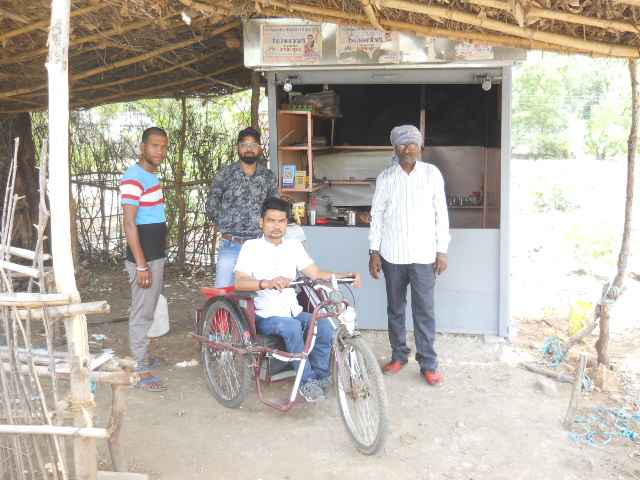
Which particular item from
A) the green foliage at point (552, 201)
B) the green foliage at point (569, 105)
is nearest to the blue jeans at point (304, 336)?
the green foliage at point (552, 201)

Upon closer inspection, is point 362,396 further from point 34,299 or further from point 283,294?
point 34,299

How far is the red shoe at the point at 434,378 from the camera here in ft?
14.6

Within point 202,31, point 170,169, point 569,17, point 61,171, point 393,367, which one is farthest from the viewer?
point 170,169

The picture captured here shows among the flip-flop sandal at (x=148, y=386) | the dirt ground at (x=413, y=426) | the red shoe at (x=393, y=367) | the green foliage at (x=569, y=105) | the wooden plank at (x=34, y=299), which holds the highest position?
the green foliage at (x=569, y=105)

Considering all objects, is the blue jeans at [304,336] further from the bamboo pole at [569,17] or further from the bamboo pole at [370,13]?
the bamboo pole at [569,17]

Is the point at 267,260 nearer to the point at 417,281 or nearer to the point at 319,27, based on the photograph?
the point at 417,281

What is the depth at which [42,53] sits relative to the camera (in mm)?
5117

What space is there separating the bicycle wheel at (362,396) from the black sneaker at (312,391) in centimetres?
19

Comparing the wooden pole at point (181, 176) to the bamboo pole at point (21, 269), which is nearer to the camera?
the bamboo pole at point (21, 269)

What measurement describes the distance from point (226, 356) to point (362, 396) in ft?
3.51

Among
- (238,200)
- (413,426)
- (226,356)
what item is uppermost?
(238,200)

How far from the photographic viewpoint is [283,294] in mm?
3973

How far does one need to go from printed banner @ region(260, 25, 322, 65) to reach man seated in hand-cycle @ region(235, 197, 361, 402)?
1.66 m

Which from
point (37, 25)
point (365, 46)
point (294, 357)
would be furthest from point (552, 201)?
point (37, 25)
